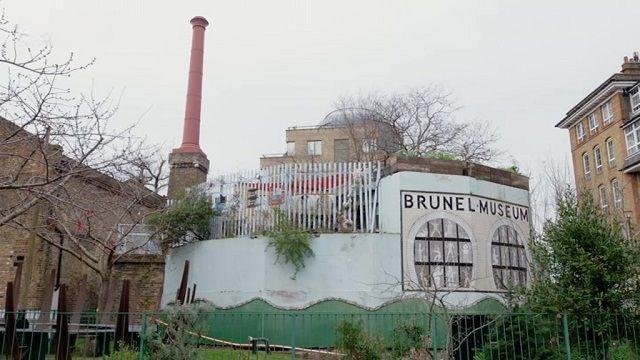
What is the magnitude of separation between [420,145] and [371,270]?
17783 mm

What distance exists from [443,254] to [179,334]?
7.75 m

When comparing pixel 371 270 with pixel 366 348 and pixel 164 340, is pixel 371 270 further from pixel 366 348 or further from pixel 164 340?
pixel 164 340

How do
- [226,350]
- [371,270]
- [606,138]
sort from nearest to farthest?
[226,350] → [371,270] → [606,138]

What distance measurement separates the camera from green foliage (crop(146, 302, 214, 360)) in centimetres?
926

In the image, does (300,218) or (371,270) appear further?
(300,218)

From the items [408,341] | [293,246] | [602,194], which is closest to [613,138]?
[602,194]

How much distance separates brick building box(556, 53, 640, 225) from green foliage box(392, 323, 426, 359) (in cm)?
2633

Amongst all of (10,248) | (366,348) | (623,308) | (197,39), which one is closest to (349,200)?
(366,348)

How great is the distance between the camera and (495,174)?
16.3 m

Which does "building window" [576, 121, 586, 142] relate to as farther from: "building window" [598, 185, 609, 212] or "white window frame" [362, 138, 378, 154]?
"white window frame" [362, 138, 378, 154]

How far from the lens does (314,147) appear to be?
50438 millimetres

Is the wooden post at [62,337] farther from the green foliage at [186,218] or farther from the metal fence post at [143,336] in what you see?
the green foliage at [186,218]

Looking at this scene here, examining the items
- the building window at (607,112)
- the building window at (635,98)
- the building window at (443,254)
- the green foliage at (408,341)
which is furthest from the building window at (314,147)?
the green foliage at (408,341)

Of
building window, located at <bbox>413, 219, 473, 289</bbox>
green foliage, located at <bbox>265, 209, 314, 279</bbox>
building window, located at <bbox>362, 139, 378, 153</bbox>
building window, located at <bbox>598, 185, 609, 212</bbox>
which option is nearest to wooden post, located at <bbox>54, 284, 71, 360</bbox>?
green foliage, located at <bbox>265, 209, 314, 279</bbox>
